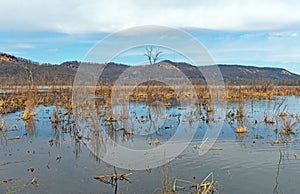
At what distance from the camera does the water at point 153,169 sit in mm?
6285

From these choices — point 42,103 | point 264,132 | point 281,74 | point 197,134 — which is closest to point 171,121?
point 197,134

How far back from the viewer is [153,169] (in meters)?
7.39

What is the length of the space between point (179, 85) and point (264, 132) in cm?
1799

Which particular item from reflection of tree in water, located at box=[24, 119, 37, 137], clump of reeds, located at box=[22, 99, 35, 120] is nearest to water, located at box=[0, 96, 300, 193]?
reflection of tree in water, located at box=[24, 119, 37, 137]

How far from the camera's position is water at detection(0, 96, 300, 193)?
6285 mm

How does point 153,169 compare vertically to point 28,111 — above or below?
below

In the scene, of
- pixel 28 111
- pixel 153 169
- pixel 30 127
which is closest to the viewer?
pixel 153 169

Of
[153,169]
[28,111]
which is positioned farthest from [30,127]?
[153,169]

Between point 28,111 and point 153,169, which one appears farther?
point 28,111

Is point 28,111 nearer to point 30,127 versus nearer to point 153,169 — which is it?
point 30,127

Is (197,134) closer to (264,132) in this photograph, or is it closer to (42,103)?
(264,132)

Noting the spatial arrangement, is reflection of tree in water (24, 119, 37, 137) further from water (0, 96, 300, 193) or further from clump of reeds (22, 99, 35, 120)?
clump of reeds (22, 99, 35, 120)

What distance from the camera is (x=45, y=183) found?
6445 mm

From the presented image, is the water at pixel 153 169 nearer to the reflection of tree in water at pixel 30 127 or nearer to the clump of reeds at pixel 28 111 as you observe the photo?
the reflection of tree in water at pixel 30 127
